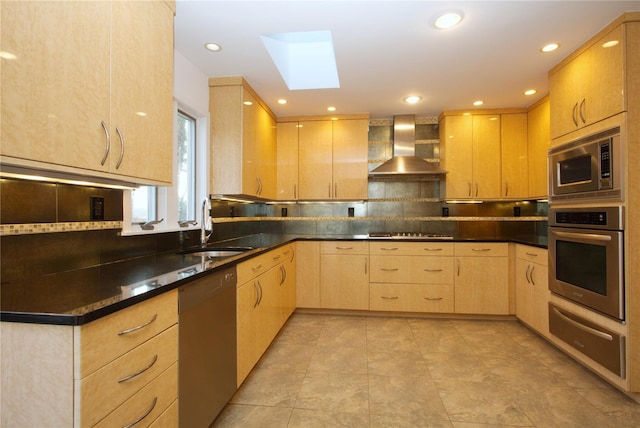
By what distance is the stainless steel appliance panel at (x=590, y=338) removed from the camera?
1872mm

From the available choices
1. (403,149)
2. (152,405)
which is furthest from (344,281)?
(152,405)

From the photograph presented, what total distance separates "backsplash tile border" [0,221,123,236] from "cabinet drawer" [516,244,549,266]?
132 inches

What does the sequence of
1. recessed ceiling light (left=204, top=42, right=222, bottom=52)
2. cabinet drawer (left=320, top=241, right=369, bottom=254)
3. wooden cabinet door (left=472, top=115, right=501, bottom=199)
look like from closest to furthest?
recessed ceiling light (left=204, top=42, right=222, bottom=52)
cabinet drawer (left=320, top=241, right=369, bottom=254)
wooden cabinet door (left=472, top=115, right=501, bottom=199)

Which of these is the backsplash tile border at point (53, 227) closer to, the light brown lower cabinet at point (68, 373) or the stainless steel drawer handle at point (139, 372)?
the light brown lower cabinet at point (68, 373)

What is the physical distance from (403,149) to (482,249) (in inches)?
58.3

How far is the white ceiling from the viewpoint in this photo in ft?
5.77

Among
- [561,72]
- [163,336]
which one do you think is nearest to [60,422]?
[163,336]

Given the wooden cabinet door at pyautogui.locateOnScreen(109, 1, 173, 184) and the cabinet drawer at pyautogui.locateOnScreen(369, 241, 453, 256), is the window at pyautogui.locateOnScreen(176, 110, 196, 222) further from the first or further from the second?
the cabinet drawer at pyautogui.locateOnScreen(369, 241, 453, 256)

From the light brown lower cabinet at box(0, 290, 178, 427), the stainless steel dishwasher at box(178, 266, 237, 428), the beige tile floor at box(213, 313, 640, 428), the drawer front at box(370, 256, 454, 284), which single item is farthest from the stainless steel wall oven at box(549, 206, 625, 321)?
the light brown lower cabinet at box(0, 290, 178, 427)

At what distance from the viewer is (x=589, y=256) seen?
82.3 inches

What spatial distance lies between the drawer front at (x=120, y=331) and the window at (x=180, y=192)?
885 mm

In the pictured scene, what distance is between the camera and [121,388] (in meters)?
0.97

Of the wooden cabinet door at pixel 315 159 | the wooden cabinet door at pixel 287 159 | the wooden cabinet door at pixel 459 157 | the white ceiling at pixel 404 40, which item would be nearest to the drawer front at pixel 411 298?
the wooden cabinet door at pixel 459 157

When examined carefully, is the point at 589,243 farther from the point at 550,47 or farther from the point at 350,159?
the point at 350,159
